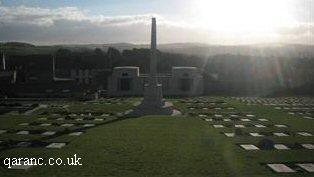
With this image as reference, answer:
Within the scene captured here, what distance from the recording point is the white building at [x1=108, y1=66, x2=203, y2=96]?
4656 cm

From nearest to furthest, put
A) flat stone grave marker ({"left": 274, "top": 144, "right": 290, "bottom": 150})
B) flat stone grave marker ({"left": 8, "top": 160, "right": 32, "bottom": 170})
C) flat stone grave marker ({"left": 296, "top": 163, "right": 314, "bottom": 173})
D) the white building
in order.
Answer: flat stone grave marker ({"left": 8, "top": 160, "right": 32, "bottom": 170}) < flat stone grave marker ({"left": 296, "top": 163, "right": 314, "bottom": 173}) < flat stone grave marker ({"left": 274, "top": 144, "right": 290, "bottom": 150}) < the white building

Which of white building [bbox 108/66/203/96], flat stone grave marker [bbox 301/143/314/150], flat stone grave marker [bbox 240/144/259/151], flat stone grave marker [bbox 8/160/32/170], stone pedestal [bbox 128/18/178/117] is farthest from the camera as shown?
white building [bbox 108/66/203/96]

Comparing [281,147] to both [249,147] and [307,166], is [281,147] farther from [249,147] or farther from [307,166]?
[307,166]

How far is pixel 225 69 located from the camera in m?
75.5

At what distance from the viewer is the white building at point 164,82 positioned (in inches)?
→ 1833

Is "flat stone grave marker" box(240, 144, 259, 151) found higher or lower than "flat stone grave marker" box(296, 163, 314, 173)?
lower

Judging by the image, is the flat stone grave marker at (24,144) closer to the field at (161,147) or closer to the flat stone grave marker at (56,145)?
the field at (161,147)

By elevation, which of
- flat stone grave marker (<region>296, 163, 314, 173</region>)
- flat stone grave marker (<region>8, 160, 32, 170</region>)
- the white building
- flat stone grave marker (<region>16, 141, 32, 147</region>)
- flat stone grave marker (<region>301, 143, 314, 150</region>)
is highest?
flat stone grave marker (<region>296, 163, 314, 173</region>)

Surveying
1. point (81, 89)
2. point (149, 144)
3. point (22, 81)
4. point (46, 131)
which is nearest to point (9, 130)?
point (46, 131)

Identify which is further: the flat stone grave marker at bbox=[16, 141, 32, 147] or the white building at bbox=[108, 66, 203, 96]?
the white building at bbox=[108, 66, 203, 96]

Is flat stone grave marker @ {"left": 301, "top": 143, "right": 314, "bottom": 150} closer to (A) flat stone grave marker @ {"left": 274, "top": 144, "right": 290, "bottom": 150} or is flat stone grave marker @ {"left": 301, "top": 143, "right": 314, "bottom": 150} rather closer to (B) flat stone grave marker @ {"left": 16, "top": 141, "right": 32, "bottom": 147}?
(A) flat stone grave marker @ {"left": 274, "top": 144, "right": 290, "bottom": 150}

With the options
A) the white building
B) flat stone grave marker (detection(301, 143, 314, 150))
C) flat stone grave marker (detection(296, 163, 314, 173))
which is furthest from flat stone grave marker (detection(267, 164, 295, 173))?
the white building

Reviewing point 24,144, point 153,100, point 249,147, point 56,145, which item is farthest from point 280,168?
point 153,100

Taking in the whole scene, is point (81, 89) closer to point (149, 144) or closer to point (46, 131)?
point (46, 131)
